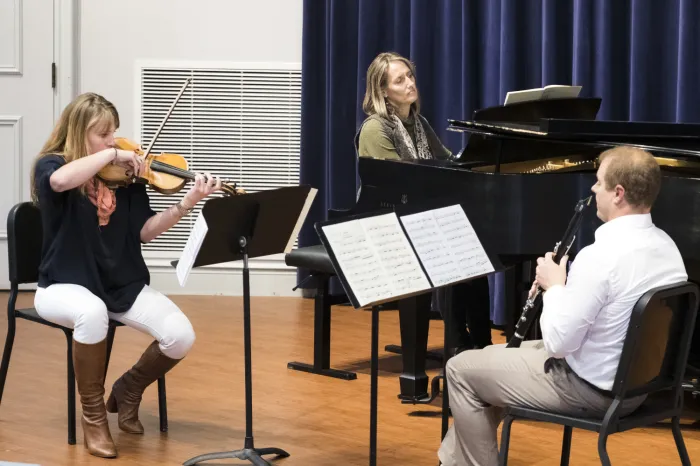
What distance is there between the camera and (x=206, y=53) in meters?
6.51

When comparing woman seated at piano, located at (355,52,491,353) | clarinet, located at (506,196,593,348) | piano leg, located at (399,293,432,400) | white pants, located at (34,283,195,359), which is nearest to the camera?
clarinet, located at (506,196,593,348)

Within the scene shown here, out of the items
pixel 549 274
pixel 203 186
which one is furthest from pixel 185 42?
pixel 549 274

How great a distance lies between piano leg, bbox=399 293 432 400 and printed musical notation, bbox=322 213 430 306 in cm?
134

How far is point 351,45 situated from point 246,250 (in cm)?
329

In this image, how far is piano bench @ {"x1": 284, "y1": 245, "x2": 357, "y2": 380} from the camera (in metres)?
4.54

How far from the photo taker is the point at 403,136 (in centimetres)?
460

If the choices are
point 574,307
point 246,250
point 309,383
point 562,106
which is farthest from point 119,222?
point 562,106

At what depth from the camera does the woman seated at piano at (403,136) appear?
4.50m

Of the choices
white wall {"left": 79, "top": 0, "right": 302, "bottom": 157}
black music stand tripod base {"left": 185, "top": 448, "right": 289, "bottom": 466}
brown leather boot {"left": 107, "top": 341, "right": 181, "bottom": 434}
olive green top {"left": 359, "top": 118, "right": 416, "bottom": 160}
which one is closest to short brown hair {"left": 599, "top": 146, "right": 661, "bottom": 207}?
black music stand tripod base {"left": 185, "top": 448, "right": 289, "bottom": 466}

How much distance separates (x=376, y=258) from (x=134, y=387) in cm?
131

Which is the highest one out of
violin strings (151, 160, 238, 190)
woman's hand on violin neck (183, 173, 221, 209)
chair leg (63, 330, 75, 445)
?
violin strings (151, 160, 238, 190)

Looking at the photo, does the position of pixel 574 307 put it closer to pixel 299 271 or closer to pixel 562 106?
pixel 562 106

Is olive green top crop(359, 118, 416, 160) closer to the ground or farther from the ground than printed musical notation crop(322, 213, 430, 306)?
farther from the ground

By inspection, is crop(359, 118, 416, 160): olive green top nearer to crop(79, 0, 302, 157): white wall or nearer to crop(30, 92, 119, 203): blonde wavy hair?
crop(30, 92, 119, 203): blonde wavy hair
